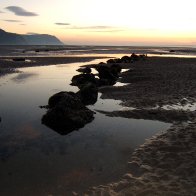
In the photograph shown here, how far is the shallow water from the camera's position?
24.9 feet

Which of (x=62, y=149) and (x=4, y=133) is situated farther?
(x=4, y=133)

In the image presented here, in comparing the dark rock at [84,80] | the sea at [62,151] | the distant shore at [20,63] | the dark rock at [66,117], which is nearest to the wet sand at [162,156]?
the sea at [62,151]

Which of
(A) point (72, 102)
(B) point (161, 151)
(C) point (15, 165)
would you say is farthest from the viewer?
(A) point (72, 102)

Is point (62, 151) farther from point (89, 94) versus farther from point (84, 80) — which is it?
point (84, 80)

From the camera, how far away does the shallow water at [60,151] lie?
7.59 metres

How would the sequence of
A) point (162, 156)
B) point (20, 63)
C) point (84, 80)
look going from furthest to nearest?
point (20, 63) < point (84, 80) < point (162, 156)

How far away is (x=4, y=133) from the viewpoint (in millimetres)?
11531

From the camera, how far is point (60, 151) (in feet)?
31.9

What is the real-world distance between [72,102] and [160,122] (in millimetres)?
3975

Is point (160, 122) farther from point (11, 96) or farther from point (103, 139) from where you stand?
point (11, 96)

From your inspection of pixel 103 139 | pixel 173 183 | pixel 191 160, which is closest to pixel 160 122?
pixel 103 139

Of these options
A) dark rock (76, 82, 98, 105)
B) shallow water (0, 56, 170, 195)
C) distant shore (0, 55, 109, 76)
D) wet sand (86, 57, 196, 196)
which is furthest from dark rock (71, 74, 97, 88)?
distant shore (0, 55, 109, 76)

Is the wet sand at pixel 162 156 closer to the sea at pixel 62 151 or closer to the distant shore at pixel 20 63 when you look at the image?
the sea at pixel 62 151

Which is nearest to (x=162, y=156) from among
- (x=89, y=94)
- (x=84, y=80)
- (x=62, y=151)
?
(x=62, y=151)
